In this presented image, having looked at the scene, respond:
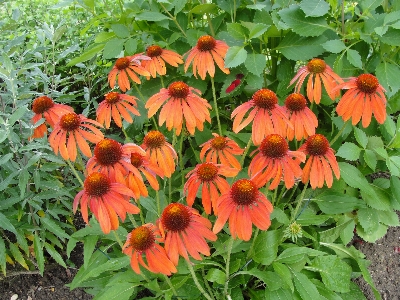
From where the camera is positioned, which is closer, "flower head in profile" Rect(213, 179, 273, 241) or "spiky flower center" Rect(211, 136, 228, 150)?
"flower head in profile" Rect(213, 179, 273, 241)

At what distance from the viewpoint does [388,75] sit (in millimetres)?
1655

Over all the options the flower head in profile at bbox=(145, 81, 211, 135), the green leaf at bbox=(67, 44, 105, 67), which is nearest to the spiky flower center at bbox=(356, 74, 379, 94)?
the flower head in profile at bbox=(145, 81, 211, 135)

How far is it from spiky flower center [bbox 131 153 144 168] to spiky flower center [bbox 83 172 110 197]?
0.13 metres

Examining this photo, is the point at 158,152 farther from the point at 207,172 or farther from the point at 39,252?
the point at 39,252

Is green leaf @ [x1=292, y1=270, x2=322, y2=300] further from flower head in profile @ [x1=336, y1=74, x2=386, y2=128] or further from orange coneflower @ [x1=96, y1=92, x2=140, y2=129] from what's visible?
orange coneflower @ [x1=96, y1=92, x2=140, y2=129]

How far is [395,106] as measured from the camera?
182cm

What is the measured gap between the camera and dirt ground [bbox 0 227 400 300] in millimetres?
1830

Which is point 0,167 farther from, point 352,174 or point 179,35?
point 352,174

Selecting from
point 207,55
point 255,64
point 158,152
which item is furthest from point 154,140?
point 255,64

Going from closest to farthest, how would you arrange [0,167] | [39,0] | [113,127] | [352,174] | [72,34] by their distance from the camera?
[352,174]
[0,167]
[113,127]
[72,34]
[39,0]

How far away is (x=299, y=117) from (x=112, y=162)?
1.89ft

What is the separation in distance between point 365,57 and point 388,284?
3.08 feet

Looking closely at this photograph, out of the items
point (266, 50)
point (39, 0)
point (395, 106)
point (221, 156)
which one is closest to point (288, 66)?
point (266, 50)

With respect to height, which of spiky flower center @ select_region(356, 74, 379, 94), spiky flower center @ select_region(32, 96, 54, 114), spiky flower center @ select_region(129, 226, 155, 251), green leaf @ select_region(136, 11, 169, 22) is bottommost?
spiky flower center @ select_region(129, 226, 155, 251)
